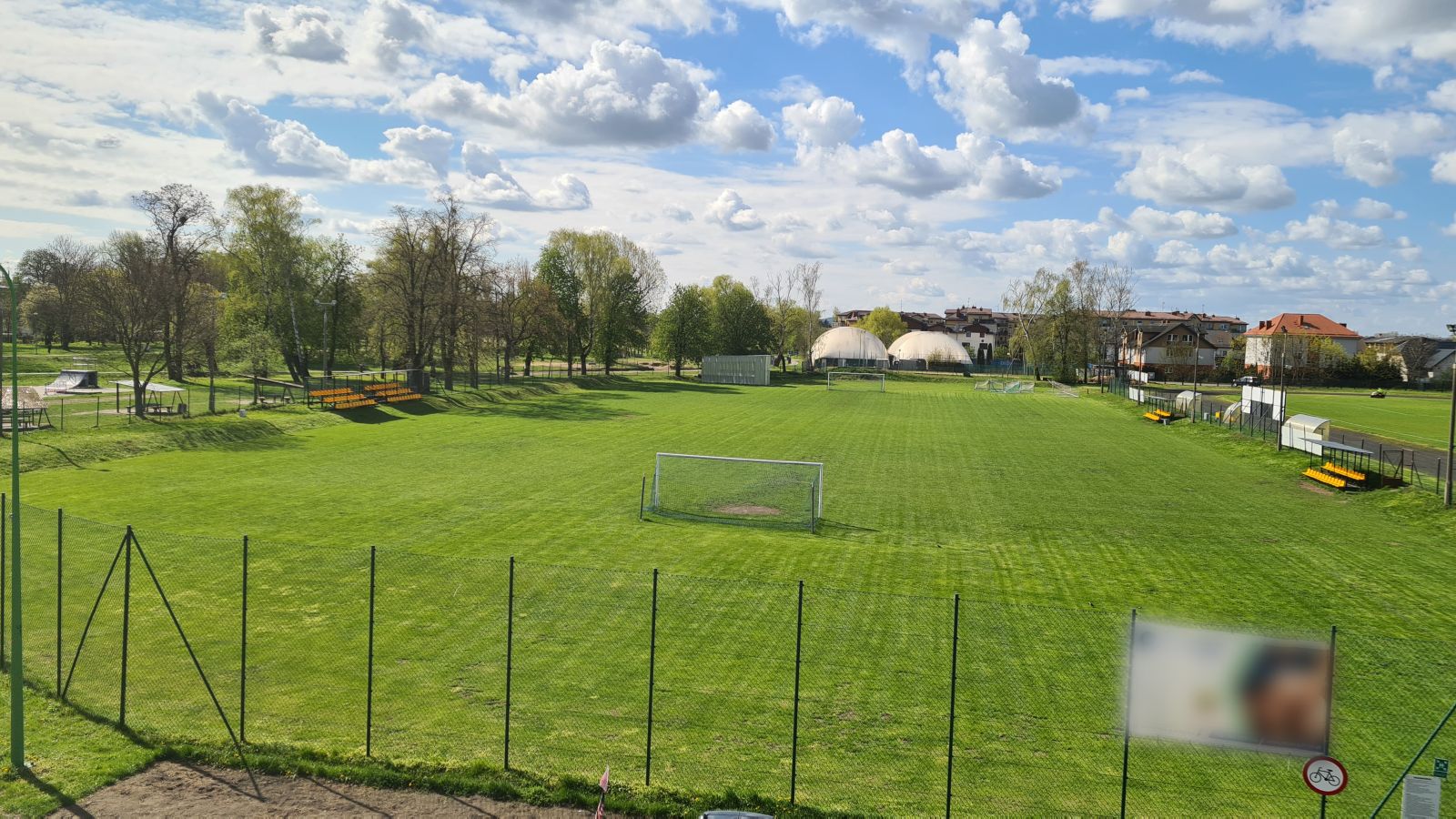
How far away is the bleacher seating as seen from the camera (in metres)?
32.5

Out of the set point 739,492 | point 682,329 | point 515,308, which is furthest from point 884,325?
→ point 739,492

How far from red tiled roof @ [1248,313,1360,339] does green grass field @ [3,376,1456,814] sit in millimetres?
114037

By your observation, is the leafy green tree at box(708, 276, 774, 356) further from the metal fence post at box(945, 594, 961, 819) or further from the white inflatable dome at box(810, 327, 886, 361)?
the metal fence post at box(945, 594, 961, 819)

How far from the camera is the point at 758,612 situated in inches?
674

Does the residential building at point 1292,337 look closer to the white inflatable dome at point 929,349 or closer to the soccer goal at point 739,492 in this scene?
the white inflatable dome at point 929,349

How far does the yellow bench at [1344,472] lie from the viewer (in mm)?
32500

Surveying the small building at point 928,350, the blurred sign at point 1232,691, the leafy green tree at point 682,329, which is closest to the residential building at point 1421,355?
the small building at point 928,350

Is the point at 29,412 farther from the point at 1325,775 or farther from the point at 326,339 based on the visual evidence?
the point at 1325,775

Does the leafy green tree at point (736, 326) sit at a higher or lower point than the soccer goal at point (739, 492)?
higher

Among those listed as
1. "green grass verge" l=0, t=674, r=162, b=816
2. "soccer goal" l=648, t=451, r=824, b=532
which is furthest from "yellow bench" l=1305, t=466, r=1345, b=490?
"green grass verge" l=0, t=674, r=162, b=816

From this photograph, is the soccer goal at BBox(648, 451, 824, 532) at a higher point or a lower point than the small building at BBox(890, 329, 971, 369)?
lower

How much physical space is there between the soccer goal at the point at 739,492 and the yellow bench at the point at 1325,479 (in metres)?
20.0

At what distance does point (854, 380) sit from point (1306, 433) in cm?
7452

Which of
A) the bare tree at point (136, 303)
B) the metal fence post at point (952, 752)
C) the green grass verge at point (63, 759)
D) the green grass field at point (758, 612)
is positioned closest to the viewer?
the metal fence post at point (952, 752)
